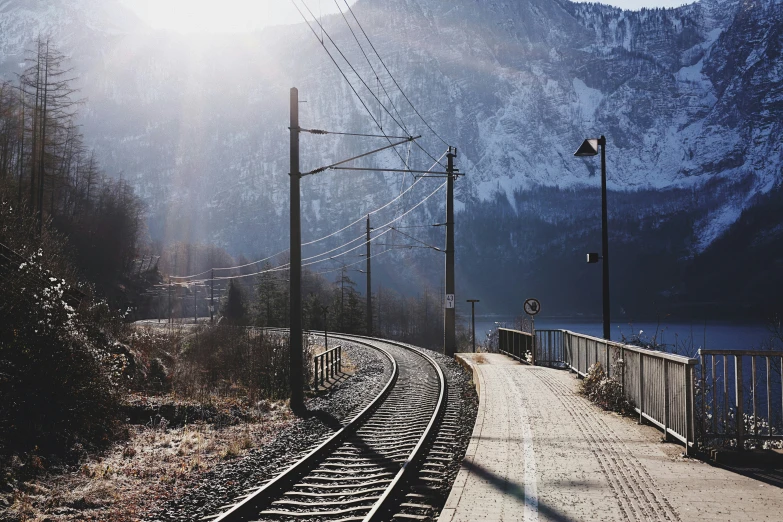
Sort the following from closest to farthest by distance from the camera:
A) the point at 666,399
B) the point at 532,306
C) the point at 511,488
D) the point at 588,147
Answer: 1. the point at 511,488
2. the point at 666,399
3. the point at 588,147
4. the point at 532,306

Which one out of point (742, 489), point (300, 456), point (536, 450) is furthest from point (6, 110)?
point (742, 489)

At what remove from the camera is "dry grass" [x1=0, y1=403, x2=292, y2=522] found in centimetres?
702

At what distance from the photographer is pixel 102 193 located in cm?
7488

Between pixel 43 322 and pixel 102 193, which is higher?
pixel 102 193

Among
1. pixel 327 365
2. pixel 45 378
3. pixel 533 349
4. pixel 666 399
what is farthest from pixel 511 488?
pixel 533 349

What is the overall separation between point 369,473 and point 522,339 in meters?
16.4

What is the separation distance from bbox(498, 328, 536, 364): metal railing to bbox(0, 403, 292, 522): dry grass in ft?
39.5

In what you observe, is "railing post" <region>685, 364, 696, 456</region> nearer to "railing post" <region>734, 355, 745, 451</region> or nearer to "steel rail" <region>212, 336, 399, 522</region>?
"railing post" <region>734, 355, 745, 451</region>

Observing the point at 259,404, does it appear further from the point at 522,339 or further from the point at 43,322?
the point at 522,339

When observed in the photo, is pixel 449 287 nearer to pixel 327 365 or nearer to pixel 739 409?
pixel 327 365

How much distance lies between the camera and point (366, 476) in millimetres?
8156

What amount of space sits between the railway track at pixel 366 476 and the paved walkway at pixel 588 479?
2.03ft

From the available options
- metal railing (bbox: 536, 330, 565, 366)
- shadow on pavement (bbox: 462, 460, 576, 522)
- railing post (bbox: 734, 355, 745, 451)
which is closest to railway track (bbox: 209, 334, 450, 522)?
shadow on pavement (bbox: 462, 460, 576, 522)

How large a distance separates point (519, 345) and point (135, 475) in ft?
58.3
